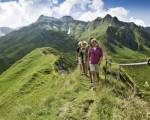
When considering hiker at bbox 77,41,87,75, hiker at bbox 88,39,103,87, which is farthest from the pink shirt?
hiker at bbox 77,41,87,75

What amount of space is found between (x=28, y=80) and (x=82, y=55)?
81.8m

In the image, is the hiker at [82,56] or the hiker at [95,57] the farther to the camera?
the hiker at [82,56]

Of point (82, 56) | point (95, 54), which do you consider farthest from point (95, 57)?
point (82, 56)

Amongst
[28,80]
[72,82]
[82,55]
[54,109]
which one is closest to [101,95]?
→ [54,109]

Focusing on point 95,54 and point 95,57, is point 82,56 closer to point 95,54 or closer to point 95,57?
point 95,57

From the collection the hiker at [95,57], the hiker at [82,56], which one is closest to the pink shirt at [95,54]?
the hiker at [95,57]

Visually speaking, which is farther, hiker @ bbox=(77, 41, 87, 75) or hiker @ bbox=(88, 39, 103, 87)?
hiker @ bbox=(77, 41, 87, 75)

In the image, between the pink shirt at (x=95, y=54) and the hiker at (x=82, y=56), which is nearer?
the pink shirt at (x=95, y=54)

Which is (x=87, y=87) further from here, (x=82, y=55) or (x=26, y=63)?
(x=26, y=63)

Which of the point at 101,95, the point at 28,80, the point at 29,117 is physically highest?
the point at 101,95

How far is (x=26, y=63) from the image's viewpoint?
15838 cm

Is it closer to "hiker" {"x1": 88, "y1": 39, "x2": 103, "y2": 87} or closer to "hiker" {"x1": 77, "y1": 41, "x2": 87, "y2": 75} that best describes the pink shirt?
"hiker" {"x1": 88, "y1": 39, "x2": 103, "y2": 87}

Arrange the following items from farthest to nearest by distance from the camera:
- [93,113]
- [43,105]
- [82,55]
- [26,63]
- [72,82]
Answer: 1. [26,63]
2. [82,55]
3. [72,82]
4. [43,105]
5. [93,113]

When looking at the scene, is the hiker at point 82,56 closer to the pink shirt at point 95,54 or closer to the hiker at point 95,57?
the hiker at point 95,57
